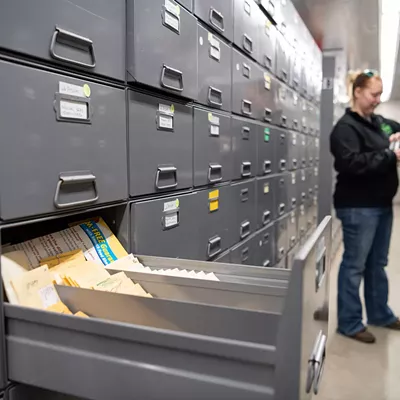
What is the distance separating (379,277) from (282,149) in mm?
1193

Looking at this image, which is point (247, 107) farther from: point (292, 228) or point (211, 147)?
point (292, 228)

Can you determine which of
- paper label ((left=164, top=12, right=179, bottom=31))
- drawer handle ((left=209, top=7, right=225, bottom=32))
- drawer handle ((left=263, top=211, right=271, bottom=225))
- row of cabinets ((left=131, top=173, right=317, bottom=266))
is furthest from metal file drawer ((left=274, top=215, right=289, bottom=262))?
paper label ((left=164, top=12, right=179, bottom=31))

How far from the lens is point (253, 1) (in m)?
2.32

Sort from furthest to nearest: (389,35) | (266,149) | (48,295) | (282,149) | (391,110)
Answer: (391,110), (389,35), (282,149), (266,149), (48,295)

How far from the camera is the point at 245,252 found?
237 centimetres

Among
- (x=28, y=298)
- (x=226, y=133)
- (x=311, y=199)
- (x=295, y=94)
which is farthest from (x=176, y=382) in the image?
(x=311, y=199)

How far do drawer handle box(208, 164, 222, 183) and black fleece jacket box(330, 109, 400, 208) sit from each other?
75 cm

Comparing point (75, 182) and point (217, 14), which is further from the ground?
point (217, 14)

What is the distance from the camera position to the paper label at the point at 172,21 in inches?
54.3

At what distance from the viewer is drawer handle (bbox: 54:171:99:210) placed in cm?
98

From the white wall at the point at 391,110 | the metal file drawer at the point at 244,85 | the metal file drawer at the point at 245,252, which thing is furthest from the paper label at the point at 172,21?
the white wall at the point at 391,110

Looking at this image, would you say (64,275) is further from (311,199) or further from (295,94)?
(311,199)

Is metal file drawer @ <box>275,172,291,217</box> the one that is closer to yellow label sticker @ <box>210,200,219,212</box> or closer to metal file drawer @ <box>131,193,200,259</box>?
yellow label sticker @ <box>210,200,219,212</box>

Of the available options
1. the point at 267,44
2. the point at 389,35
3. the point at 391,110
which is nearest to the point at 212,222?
the point at 267,44
